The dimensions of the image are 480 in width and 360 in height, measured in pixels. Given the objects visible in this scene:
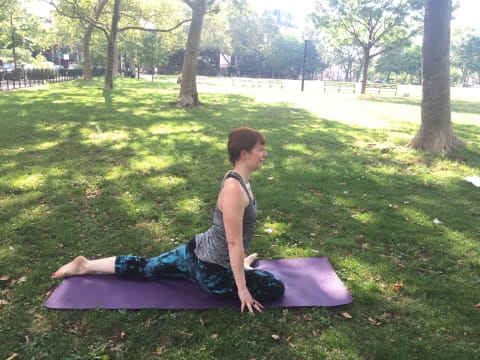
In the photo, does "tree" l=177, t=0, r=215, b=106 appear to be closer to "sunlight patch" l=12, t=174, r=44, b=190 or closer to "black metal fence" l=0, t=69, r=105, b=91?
"sunlight patch" l=12, t=174, r=44, b=190

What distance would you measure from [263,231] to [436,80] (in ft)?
20.7

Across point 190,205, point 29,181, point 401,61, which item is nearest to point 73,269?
point 190,205

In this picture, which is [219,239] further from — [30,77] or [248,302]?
[30,77]

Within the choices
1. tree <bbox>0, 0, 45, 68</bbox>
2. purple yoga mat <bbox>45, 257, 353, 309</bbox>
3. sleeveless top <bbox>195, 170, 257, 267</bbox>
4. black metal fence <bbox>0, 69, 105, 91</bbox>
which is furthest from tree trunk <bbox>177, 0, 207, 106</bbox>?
tree <bbox>0, 0, 45, 68</bbox>

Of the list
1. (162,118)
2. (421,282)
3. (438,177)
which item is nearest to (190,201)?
(421,282)

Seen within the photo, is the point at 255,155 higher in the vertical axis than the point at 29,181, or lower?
higher

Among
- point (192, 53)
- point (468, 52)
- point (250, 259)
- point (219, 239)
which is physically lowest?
point (250, 259)

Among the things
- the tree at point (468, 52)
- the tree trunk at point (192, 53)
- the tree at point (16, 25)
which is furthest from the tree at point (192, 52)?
the tree at point (468, 52)

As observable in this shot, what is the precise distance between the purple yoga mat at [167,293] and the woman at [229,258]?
0.09 metres

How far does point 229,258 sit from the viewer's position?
11.8 feet

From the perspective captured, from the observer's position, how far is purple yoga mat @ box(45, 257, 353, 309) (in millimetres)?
3699

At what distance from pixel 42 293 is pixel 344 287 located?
285cm

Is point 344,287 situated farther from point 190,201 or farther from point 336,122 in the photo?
point 336,122

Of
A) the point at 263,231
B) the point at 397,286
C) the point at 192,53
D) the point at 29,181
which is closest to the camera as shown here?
the point at 397,286
